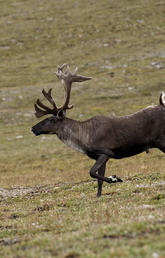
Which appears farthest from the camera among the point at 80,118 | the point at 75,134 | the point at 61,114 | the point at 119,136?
the point at 80,118

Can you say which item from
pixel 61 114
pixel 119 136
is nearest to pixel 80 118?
pixel 61 114

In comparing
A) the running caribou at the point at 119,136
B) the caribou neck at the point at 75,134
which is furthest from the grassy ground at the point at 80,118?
the caribou neck at the point at 75,134

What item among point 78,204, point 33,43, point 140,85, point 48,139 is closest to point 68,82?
point 78,204

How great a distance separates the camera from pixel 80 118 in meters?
47.4

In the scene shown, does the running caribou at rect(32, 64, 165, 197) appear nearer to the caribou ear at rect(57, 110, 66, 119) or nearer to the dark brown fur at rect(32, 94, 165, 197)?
the dark brown fur at rect(32, 94, 165, 197)

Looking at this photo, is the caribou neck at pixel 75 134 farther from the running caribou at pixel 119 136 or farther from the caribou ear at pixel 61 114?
the caribou ear at pixel 61 114

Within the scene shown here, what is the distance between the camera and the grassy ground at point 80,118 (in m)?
9.32

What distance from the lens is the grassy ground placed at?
932 cm

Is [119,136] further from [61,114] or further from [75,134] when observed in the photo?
[61,114]

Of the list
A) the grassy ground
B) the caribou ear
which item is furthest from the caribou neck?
the grassy ground

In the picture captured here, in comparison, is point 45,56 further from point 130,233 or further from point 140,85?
point 130,233

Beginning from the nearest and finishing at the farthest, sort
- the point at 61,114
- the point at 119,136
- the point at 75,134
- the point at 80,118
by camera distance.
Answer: the point at 119,136 < the point at 75,134 < the point at 61,114 < the point at 80,118

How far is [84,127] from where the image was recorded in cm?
1627

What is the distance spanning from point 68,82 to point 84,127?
7.12ft
